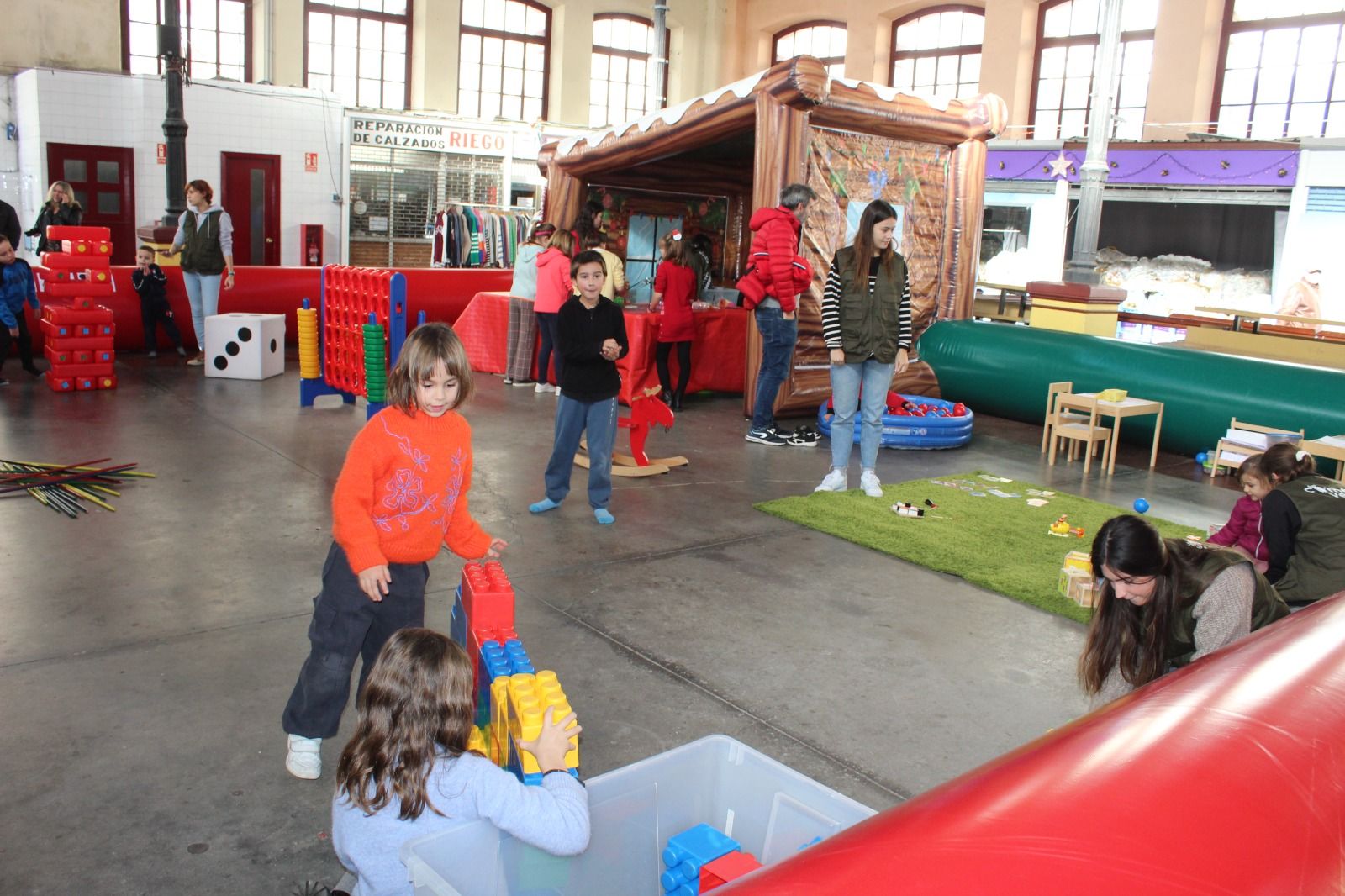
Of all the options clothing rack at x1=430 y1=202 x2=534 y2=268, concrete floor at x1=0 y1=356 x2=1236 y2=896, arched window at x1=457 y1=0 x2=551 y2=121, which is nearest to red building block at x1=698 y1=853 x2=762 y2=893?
concrete floor at x1=0 y1=356 x2=1236 y2=896

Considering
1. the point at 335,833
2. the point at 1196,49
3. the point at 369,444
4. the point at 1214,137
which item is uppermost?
the point at 1196,49

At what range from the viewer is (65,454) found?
6637mm

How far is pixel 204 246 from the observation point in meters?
9.45

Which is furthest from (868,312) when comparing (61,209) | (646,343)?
(61,209)

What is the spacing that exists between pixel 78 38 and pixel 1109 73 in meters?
14.3

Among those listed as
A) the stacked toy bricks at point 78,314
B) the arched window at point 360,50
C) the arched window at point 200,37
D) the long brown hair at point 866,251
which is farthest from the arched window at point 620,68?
the long brown hair at point 866,251

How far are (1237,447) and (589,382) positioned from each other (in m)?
4.76

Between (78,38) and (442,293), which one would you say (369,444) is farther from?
(78,38)

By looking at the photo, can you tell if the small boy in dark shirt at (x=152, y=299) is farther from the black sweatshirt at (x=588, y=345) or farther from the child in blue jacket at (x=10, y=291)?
the black sweatshirt at (x=588, y=345)

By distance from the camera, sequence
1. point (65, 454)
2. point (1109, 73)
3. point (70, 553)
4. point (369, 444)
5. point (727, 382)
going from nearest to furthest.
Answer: point (369, 444)
point (70, 553)
point (65, 454)
point (727, 382)
point (1109, 73)

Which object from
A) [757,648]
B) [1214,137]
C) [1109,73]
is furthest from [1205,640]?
[1214,137]

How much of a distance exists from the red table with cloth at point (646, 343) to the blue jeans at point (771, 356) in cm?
88

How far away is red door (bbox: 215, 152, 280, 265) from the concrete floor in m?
11.5

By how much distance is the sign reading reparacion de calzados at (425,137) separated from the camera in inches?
730
